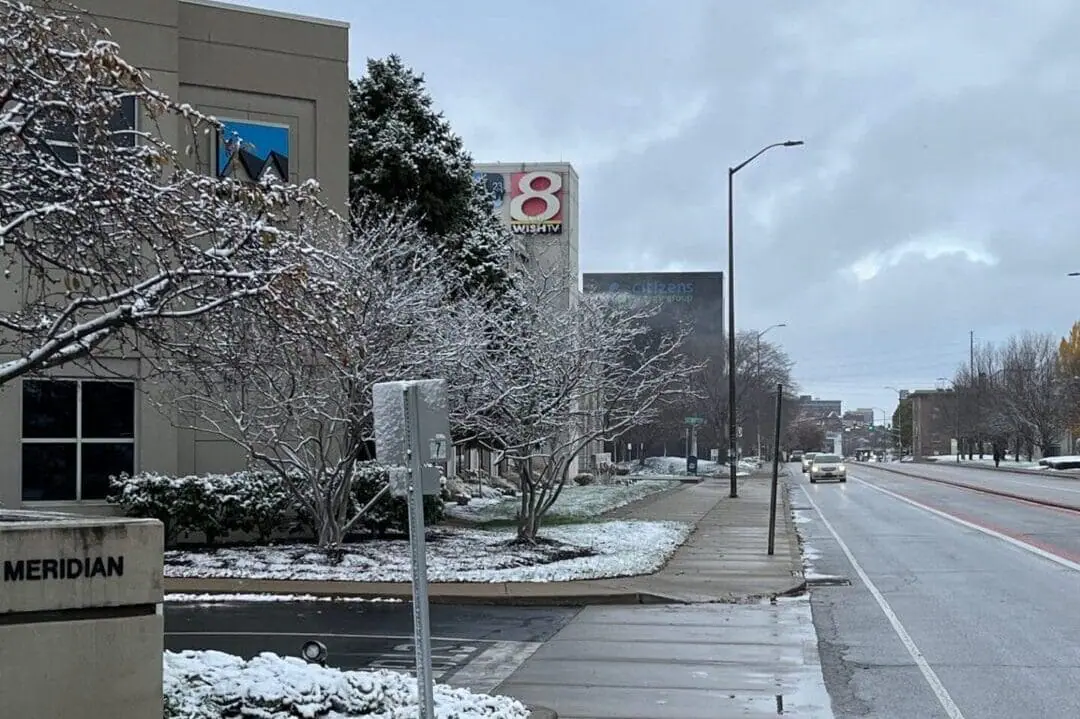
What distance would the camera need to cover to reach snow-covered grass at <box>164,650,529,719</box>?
299 inches

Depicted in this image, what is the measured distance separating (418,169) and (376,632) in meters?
18.5

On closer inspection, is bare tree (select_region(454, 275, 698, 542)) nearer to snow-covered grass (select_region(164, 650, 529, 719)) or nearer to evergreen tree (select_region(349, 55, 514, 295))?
evergreen tree (select_region(349, 55, 514, 295))

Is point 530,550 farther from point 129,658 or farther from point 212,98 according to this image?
point 129,658

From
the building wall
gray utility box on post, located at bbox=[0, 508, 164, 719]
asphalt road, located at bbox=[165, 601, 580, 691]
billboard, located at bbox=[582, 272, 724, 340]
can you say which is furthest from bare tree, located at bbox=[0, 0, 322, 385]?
billboard, located at bbox=[582, 272, 724, 340]

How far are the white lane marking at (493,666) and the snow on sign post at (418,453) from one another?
3275 millimetres

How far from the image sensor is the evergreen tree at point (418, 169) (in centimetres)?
2939

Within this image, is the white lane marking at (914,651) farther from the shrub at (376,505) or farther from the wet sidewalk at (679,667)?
the shrub at (376,505)

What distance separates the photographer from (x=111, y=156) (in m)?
7.83

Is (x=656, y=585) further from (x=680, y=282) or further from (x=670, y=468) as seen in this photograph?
(x=680, y=282)

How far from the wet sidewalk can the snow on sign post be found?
259cm

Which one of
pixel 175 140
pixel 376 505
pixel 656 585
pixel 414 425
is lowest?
pixel 656 585

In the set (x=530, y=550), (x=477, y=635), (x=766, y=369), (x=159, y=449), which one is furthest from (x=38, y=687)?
(x=766, y=369)

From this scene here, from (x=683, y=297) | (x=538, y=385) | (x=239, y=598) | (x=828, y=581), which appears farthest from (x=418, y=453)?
(x=683, y=297)

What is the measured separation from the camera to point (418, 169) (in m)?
29.5
